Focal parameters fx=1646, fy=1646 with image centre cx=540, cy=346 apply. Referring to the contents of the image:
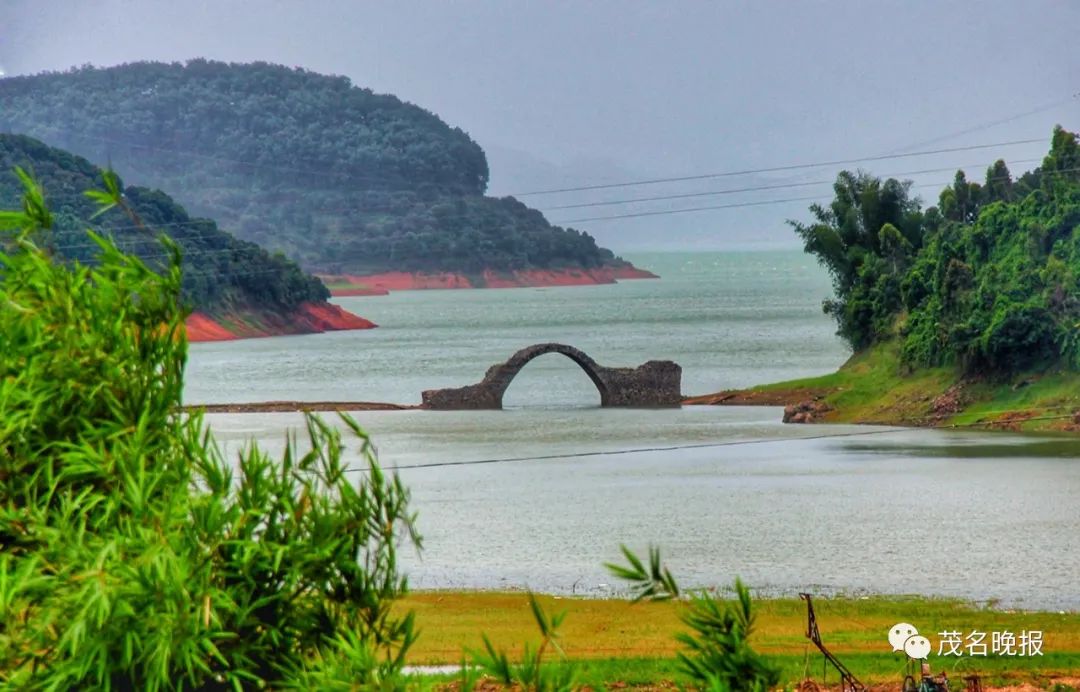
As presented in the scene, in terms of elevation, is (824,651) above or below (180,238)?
below

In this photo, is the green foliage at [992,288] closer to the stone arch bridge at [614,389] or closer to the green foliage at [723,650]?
the stone arch bridge at [614,389]

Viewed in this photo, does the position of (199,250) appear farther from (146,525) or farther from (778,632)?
(146,525)

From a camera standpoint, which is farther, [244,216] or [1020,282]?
[244,216]

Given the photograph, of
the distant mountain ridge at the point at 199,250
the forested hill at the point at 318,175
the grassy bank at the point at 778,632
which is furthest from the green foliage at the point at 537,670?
the forested hill at the point at 318,175

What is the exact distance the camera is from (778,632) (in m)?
17.1

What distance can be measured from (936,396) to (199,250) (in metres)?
64.0

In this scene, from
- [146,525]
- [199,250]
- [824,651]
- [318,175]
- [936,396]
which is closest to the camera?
[146,525]

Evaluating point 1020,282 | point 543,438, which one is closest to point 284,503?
point 1020,282

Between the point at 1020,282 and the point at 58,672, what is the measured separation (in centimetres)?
4130

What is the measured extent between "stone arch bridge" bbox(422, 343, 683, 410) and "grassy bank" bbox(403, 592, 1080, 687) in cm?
3803

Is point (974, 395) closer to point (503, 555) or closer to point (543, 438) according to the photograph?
point (543, 438)

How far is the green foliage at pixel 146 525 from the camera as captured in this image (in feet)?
23.5

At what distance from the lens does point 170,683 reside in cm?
725

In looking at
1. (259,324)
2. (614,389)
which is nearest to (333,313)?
(259,324)
